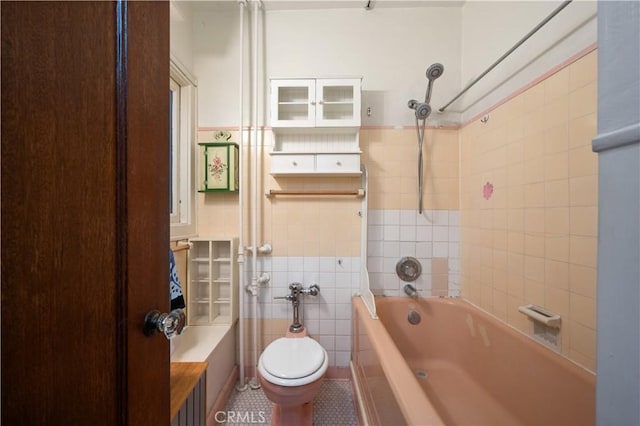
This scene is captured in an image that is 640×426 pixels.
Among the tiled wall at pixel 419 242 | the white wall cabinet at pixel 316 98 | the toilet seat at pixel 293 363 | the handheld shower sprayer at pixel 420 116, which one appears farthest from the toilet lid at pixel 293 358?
the white wall cabinet at pixel 316 98

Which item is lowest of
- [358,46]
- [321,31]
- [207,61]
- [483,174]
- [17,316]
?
[17,316]

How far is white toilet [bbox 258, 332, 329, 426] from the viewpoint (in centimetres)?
105

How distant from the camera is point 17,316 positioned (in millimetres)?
390

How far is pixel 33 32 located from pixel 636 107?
897 millimetres

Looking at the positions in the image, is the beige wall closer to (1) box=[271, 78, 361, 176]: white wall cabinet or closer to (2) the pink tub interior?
(1) box=[271, 78, 361, 176]: white wall cabinet

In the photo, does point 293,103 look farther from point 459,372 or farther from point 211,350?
point 459,372

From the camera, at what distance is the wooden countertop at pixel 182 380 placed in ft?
2.16

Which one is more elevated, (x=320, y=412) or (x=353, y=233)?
(x=353, y=233)

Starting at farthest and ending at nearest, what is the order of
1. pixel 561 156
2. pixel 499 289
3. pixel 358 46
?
pixel 358 46
pixel 499 289
pixel 561 156

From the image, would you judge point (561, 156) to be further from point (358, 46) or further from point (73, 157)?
point (73, 157)

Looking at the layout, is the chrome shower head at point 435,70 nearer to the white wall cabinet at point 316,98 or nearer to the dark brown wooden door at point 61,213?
the white wall cabinet at point 316,98

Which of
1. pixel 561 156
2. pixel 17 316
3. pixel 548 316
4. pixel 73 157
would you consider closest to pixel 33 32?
pixel 73 157

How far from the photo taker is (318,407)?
1354 millimetres

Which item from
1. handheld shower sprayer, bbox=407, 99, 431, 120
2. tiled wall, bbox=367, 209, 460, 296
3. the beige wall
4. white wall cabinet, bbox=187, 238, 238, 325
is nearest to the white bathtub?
white wall cabinet, bbox=187, 238, 238, 325
